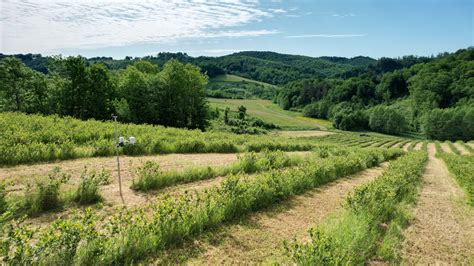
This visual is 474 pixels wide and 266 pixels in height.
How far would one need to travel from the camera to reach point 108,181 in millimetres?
9367

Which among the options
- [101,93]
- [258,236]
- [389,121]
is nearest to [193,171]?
[258,236]

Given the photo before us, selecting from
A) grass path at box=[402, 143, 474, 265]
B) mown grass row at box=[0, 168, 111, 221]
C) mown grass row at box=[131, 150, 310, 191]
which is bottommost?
grass path at box=[402, 143, 474, 265]

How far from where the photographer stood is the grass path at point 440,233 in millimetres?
6969

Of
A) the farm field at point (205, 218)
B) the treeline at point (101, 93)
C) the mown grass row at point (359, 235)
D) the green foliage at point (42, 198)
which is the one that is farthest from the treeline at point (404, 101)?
the green foliage at point (42, 198)

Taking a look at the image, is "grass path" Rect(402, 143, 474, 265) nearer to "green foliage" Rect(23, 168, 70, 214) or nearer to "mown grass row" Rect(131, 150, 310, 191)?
"mown grass row" Rect(131, 150, 310, 191)

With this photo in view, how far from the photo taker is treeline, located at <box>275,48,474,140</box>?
3851 inches

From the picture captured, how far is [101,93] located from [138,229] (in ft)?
124

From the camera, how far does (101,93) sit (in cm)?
3875

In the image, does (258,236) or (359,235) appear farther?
(258,236)

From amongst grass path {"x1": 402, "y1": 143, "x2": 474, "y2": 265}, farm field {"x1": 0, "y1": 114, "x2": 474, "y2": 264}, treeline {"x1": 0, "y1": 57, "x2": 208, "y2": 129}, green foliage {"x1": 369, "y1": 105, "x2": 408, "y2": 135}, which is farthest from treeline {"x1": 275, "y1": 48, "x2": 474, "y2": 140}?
farm field {"x1": 0, "y1": 114, "x2": 474, "y2": 264}

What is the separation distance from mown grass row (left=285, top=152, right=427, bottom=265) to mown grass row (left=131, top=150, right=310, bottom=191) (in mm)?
3940

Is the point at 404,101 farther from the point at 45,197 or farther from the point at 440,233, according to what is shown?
the point at 45,197

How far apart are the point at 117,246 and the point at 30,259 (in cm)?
127

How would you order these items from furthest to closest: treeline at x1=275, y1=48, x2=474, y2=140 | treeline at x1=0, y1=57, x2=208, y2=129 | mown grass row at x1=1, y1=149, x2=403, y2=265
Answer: treeline at x1=275, y1=48, x2=474, y2=140
treeline at x1=0, y1=57, x2=208, y2=129
mown grass row at x1=1, y1=149, x2=403, y2=265
